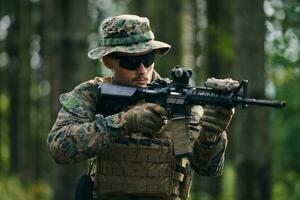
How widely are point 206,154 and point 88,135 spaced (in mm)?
682

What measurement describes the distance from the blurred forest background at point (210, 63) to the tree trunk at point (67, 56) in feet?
0.04

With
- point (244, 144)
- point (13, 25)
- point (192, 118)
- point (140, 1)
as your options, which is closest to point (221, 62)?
point (140, 1)

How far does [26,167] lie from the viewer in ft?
73.0

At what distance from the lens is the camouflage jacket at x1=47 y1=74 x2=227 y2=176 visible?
16.2 ft

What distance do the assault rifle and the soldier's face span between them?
63 millimetres

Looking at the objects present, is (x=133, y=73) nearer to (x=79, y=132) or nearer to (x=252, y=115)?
(x=79, y=132)

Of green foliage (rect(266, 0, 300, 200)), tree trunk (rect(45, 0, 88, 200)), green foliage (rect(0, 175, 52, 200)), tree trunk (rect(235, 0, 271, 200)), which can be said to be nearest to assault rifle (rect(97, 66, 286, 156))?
tree trunk (rect(235, 0, 271, 200))

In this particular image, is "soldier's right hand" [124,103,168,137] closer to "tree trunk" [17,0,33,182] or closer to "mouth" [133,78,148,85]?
"mouth" [133,78,148,85]

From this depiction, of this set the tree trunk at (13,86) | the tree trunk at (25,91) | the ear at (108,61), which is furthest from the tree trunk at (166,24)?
the ear at (108,61)

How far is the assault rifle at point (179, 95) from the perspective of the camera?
4.71 metres

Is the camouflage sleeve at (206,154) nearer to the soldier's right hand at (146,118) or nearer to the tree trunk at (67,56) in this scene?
the soldier's right hand at (146,118)

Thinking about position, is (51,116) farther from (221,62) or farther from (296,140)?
(221,62)

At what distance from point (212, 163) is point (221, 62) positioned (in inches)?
592

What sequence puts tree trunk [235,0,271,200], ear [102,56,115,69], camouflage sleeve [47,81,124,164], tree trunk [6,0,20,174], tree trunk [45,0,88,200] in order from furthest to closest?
tree trunk [6,0,20,174], tree trunk [45,0,88,200], tree trunk [235,0,271,200], ear [102,56,115,69], camouflage sleeve [47,81,124,164]
